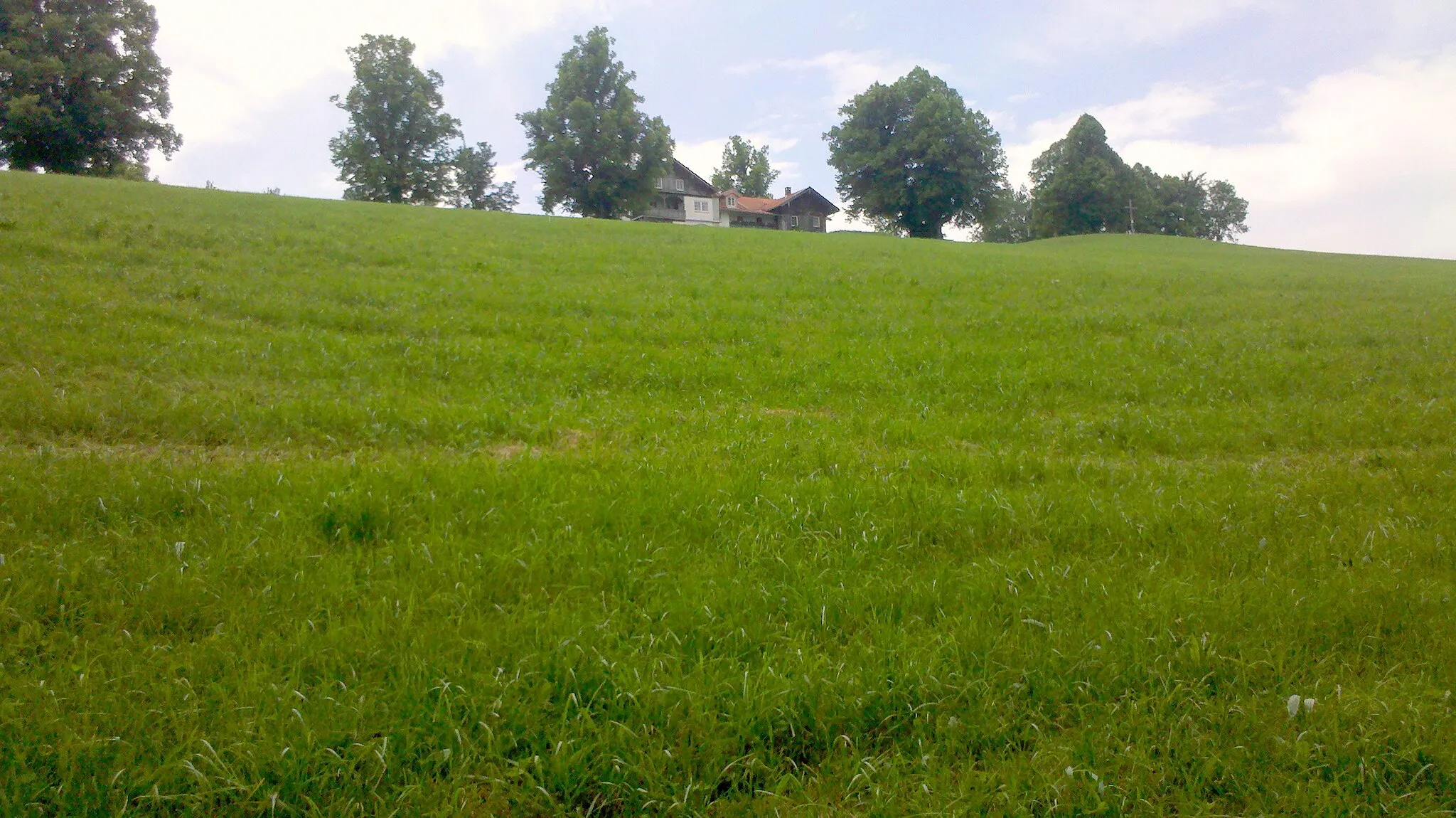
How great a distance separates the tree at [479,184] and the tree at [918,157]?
40635 mm

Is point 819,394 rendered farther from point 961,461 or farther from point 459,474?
point 459,474

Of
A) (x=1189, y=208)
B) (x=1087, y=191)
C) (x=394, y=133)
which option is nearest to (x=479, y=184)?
(x=394, y=133)

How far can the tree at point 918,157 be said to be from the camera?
83.9 meters

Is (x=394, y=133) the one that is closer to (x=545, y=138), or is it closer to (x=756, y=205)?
(x=545, y=138)

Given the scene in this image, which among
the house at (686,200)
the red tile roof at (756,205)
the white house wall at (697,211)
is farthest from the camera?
the red tile roof at (756,205)

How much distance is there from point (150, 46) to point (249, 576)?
237 ft

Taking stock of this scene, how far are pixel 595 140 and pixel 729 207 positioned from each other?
40.1m

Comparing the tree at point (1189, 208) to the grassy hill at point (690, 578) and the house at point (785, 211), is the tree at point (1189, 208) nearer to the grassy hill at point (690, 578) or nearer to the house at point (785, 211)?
the house at point (785, 211)

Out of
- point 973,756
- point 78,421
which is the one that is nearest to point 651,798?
point 973,756

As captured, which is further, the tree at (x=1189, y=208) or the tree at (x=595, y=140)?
the tree at (x=1189, y=208)

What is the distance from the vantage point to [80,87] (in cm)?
5291

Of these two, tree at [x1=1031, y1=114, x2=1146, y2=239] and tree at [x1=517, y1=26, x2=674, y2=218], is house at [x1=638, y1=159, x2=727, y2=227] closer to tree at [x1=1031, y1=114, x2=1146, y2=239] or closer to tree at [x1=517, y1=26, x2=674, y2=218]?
tree at [x1=517, y1=26, x2=674, y2=218]

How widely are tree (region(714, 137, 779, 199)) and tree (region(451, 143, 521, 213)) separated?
56747 mm

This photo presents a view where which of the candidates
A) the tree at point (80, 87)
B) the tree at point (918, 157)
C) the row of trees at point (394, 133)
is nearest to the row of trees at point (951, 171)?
the tree at point (918, 157)
